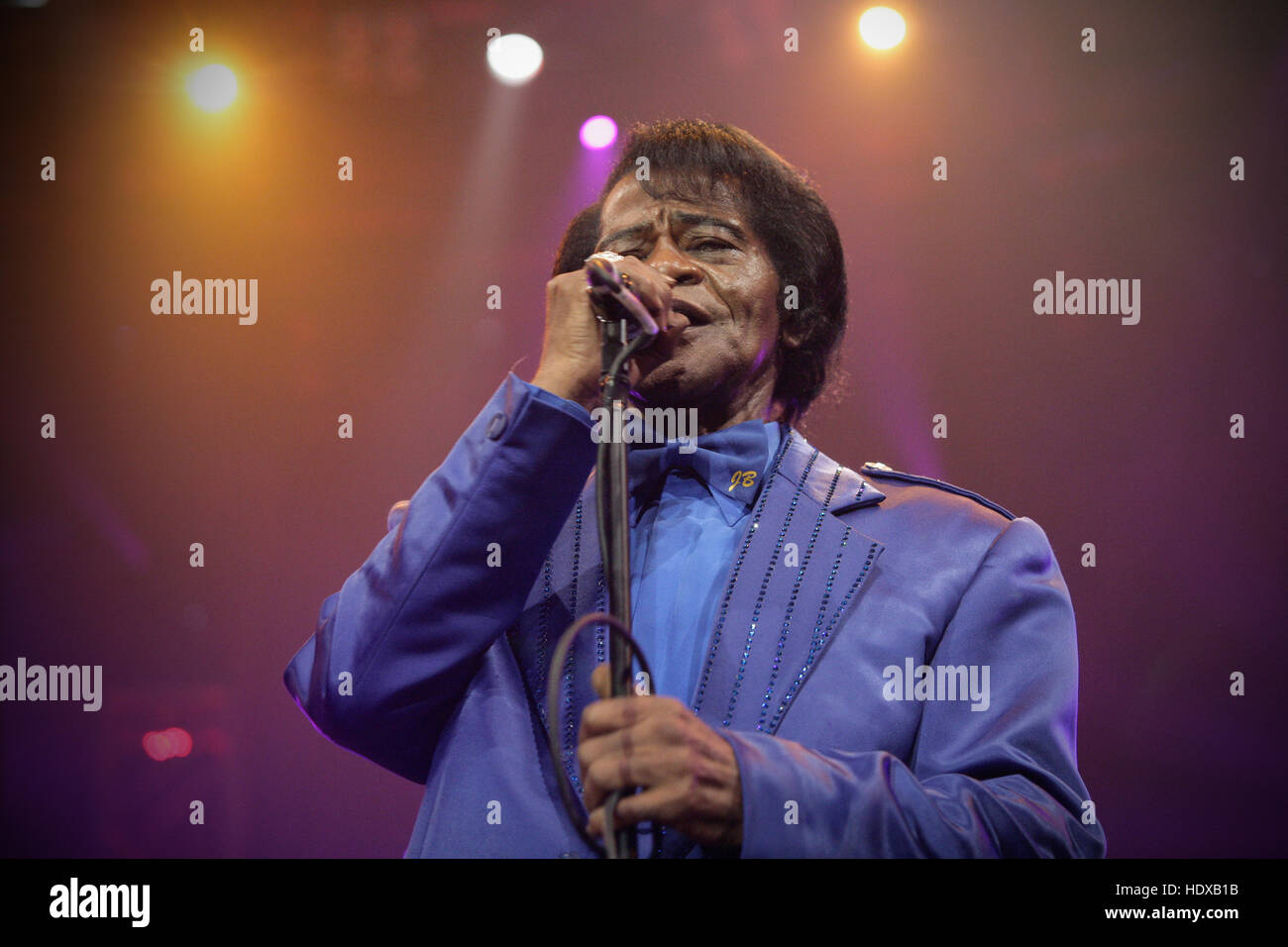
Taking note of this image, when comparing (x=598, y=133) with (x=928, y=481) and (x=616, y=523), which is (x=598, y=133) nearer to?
A: (x=928, y=481)

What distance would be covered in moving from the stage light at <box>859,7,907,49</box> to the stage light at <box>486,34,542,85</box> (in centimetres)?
90

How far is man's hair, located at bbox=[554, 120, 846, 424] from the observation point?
1819mm

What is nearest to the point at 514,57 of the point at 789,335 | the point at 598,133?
the point at 598,133

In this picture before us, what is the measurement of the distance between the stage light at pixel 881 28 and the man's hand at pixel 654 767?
7.32ft

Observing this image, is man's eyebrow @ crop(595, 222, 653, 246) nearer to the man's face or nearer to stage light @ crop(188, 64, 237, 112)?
the man's face

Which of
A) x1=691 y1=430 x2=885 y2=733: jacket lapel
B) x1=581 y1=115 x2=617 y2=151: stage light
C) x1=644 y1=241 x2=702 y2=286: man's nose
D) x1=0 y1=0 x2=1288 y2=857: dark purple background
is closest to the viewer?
x1=691 y1=430 x2=885 y2=733: jacket lapel

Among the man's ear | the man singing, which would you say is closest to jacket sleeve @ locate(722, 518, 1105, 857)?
the man singing

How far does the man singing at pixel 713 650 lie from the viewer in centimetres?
104

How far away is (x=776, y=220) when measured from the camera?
1.87 m

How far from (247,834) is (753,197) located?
2040 millimetres

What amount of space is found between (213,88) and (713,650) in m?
2.34

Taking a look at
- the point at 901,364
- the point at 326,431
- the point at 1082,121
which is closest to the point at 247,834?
the point at 326,431

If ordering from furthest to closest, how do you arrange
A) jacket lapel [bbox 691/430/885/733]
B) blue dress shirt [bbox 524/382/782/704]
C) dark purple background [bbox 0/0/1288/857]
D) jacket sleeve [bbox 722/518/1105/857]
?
1. dark purple background [bbox 0/0/1288/857]
2. blue dress shirt [bbox 524/382/782/704]
3. jacket lapel [bbox 691/430/885/733]
4. jacket sleeve [bbox 722/518/1105/857]
